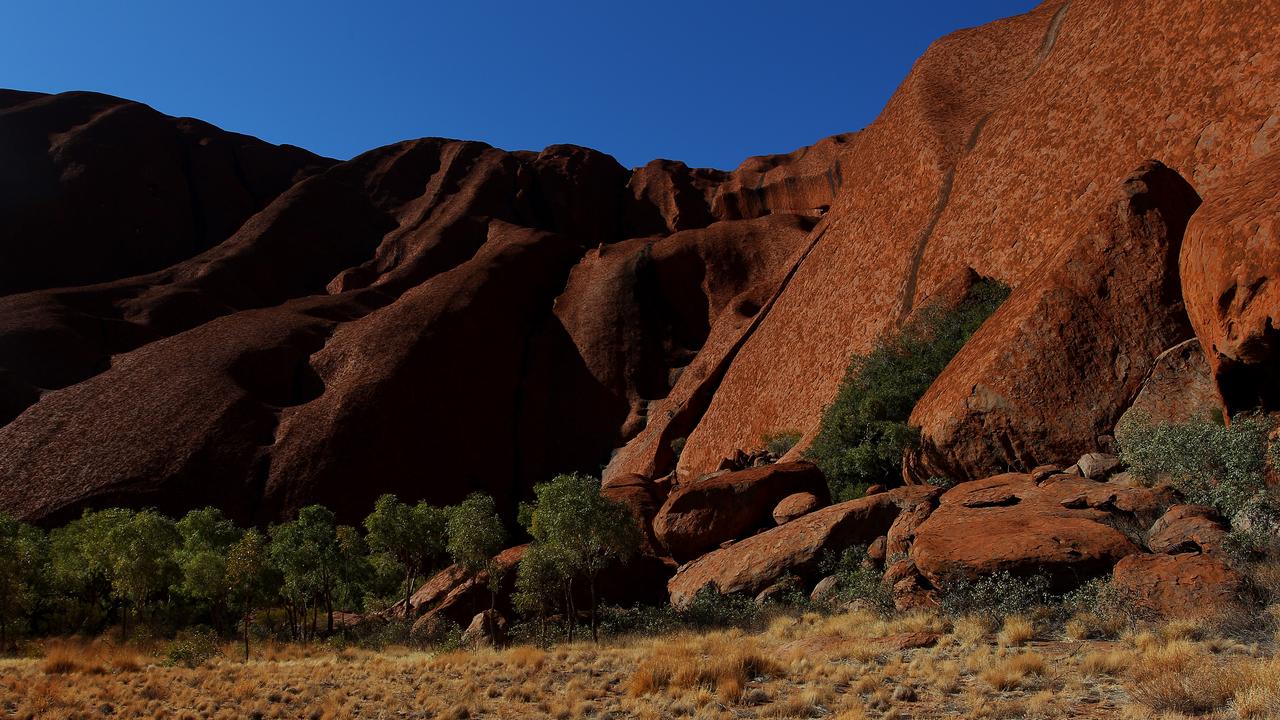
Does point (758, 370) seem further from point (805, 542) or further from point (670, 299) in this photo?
point (670, 299)

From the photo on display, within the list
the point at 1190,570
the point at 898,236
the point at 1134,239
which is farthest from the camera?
the point at 898,236

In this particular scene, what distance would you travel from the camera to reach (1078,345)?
17359 mm

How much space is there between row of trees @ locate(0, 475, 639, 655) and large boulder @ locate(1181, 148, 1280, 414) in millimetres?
13853

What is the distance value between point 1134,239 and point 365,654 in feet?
70.5

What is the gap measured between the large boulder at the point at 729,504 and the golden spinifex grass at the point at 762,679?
17.8ft

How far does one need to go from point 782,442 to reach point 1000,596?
62.4ft

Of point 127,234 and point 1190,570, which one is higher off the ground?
point 127,234

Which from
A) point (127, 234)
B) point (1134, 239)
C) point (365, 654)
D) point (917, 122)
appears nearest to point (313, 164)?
point (127, 234)

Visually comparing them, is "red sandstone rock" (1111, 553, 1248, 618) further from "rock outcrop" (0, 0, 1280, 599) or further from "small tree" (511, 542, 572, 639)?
"small tree" (511, 542, 572, 639)

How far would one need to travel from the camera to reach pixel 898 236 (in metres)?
32.9

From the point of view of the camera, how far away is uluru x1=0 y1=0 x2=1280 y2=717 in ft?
42.3

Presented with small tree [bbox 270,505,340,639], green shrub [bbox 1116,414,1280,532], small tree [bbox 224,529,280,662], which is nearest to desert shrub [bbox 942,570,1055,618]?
green shrub [bbox 1116,414,1280,532]

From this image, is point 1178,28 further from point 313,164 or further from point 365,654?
point 313,164

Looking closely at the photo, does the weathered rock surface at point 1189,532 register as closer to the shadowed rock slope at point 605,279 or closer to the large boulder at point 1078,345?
the shadowed rock slope at point 605,279
